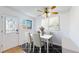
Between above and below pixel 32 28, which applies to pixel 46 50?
below

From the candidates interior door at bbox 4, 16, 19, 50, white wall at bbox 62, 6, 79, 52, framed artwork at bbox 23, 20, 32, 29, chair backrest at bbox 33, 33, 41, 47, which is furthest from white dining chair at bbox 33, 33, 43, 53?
white wall at bbox 62, 6, 79, 52

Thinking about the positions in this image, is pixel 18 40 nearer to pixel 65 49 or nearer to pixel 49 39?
pixel 49 39

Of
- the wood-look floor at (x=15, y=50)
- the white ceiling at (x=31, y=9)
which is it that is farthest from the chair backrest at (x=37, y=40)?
the white ceiling at (x=31, y=9)

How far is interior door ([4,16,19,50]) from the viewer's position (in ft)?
5.64

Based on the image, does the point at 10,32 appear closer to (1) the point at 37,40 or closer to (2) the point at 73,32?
(1) the point at 37,40

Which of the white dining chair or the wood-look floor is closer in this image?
the wood-look floor

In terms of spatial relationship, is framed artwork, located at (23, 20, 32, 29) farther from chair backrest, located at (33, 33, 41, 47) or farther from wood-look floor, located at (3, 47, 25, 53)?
wood-look floor, located at (3, 47, 25, 53)

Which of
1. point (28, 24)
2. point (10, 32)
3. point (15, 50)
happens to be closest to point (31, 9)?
→ point (28, 24)
